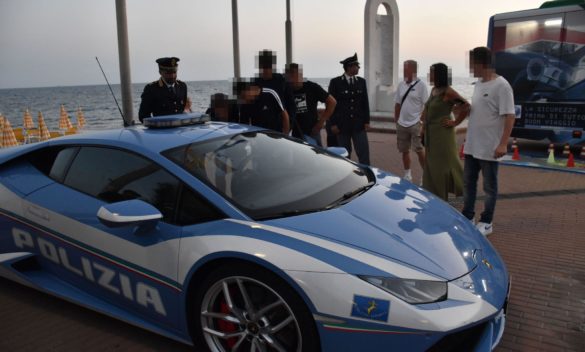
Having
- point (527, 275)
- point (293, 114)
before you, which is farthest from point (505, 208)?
point (293, 114)

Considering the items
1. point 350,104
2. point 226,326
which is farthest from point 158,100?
point 226,326

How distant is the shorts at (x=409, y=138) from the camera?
272 inches

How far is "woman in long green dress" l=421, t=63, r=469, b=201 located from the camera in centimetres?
517

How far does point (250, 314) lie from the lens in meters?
2.45

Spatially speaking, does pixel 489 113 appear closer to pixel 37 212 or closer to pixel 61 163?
pixel 61 163

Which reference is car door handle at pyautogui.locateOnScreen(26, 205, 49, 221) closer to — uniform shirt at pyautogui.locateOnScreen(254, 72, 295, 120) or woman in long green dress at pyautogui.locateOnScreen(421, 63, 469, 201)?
uniform shirt at pyautogui.locateOnScreen(254, 72, 295, 120)

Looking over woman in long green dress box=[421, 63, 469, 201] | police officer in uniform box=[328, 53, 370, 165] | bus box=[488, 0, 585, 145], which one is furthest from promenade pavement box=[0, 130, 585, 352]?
bus box=[488, 0, 585, 145]

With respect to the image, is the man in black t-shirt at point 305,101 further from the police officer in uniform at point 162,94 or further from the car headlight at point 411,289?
the car headlight at point 411,289

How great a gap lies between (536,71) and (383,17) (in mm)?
8863

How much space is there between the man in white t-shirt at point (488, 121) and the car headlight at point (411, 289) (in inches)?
103

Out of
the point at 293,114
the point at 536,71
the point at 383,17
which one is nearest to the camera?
the point at 293,114

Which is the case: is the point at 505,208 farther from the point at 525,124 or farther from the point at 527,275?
the point at 525,124

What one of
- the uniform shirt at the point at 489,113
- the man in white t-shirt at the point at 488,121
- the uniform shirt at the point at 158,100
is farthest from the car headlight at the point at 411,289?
the uniform shirt at the point at 158,100

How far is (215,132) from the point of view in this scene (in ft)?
10.9
